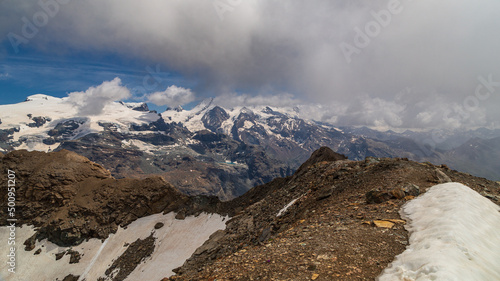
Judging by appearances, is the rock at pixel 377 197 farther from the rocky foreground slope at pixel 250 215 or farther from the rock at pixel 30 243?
the rock at pixel 30 243

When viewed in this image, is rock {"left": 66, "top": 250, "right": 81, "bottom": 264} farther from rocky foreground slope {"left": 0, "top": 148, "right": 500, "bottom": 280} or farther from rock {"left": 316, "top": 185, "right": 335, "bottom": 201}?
rock {"left": 316, "top": 185, "right": 335, "bottom": 201}

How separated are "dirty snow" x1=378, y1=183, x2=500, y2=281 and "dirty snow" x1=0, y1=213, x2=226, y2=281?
1747 inches

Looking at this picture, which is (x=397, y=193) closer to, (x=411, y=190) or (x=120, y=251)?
(x=411, y=190)

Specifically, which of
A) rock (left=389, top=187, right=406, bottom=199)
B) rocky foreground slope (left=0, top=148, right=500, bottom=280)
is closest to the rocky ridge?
rocky foreground slope (left=0, top=148, right=500, bottom=280)

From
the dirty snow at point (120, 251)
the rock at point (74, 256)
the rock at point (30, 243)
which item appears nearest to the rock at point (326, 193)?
the dirty snow at point (120, 251)

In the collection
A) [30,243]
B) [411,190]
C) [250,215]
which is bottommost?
[250,215]

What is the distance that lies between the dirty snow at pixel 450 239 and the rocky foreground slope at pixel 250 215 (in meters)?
0.82

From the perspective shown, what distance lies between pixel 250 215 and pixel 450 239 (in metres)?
29.2

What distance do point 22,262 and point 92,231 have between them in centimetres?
1507

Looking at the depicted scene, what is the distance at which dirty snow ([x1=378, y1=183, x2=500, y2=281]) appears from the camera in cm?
673

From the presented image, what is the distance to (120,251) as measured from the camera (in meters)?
53.2

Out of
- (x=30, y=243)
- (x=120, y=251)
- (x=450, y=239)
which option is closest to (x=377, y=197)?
(x=450, y=239)

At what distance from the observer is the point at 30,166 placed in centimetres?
6556

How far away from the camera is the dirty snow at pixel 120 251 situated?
46594mm
